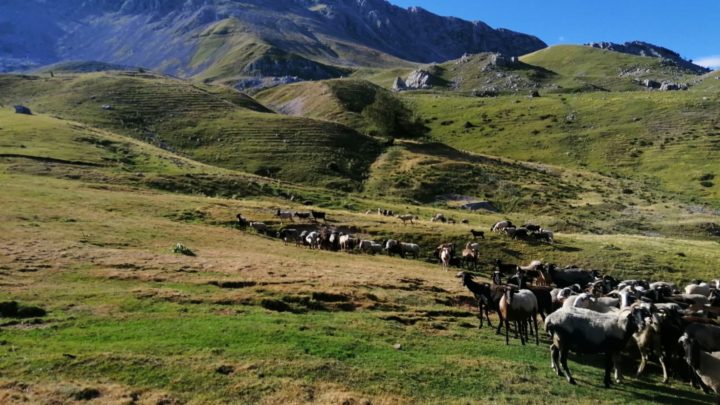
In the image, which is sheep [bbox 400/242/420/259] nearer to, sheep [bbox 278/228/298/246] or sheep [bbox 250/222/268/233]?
sheep [bbox 278/228/298/246]

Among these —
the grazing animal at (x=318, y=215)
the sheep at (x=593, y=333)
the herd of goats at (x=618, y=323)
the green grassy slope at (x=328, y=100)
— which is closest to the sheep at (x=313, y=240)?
the grazing animal at (x=318, y=215)

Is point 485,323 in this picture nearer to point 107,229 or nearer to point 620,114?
point 107,229

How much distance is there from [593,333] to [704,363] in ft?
11.5

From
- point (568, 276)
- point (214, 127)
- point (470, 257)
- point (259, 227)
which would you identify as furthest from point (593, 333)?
point (214, 127)

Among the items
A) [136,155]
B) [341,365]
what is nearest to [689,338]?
[341,365]

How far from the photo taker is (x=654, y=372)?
65.5ft

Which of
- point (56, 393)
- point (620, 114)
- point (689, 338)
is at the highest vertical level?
point (620, 114)

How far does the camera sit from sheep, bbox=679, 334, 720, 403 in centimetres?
1672

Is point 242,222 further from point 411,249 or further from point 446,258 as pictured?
point 446,258

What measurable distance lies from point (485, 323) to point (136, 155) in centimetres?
7295

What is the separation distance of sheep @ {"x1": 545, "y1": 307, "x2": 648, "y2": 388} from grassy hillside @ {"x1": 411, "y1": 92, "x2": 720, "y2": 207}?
81407mm

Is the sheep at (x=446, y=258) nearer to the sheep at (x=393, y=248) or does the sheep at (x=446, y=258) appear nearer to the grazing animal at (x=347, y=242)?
the sheep at (x=393, y=248)

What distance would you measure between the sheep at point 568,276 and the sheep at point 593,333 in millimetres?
18153

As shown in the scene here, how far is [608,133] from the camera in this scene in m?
128
